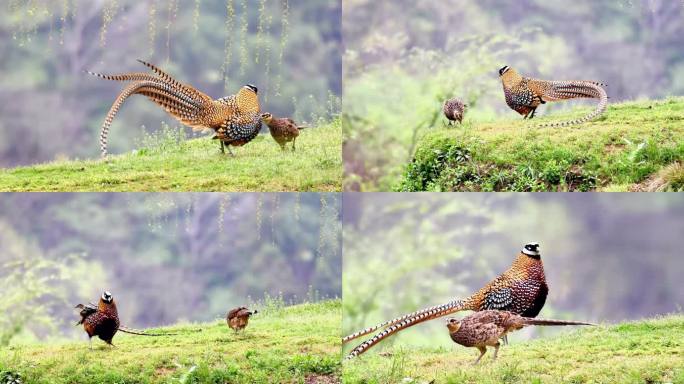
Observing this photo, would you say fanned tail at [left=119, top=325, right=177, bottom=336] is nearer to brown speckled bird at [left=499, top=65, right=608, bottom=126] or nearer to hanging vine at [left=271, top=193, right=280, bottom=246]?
hanging vine at [left=271, top=193, right=280, bottom=246]

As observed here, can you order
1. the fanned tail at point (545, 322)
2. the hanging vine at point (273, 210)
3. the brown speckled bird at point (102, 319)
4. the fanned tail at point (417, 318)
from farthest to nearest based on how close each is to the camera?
the hanging vine at point (273, 210)
the brown speckled bird at point (102, 319)
the fanned tail at point (417, 318)
the fanned tail at point (545, 322)

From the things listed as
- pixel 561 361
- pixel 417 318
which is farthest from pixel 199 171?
pixel 561 361

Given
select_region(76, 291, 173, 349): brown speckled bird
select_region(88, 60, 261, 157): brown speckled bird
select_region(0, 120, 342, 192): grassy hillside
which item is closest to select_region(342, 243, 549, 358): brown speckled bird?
select_region(0, 120, 342, 192): grassy hillside

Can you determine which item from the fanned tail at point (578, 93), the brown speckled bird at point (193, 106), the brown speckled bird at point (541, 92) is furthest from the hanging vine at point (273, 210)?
the fanned tail at point (578, 93)

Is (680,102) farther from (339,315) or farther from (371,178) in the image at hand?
(339,315)

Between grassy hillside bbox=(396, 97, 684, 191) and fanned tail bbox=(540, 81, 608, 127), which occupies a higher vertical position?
fanned tail bbox=(540, 81, 608, 127)

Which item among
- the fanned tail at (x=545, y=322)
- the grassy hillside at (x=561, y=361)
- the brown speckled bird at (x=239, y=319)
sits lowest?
the grassy hillside at (x=561, y=361)

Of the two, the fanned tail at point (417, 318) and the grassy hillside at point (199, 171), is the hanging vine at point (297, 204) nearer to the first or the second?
the grassy hillside at point (199, 171)
